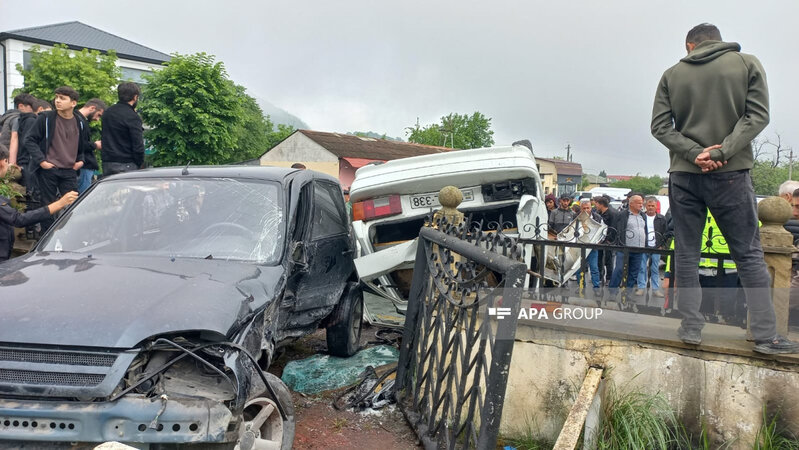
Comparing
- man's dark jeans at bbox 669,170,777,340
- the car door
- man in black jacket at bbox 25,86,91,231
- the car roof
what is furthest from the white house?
man's dark jeans at bbox 669,170,777,340

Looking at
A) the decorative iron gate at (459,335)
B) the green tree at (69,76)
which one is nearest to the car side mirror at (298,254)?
the decorative iron gate at (459,335)

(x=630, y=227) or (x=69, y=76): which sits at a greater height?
(x=69, y=76)

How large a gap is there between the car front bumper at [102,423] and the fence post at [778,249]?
10.6 ft

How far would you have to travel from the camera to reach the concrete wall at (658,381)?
10.5ft

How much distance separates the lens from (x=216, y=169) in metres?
4.66

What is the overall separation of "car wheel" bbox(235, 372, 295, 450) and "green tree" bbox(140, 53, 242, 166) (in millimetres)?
18614

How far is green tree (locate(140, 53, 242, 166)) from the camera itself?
2020 centimetres

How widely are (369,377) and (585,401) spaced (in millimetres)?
2138

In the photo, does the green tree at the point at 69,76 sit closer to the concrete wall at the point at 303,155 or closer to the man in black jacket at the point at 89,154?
the concrete wall at the point at 303,155

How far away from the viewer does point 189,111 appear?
20.1 meters

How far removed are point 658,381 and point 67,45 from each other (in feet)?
138

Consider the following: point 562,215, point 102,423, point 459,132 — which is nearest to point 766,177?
point 459,132

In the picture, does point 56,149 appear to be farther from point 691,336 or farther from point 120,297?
point 691,336

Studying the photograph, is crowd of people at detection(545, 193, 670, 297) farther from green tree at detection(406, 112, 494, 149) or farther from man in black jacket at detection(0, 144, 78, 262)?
green tree at detection(406, 112, 494, 149)
